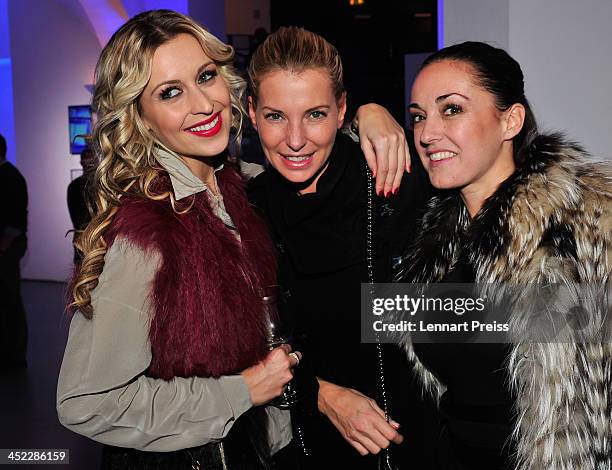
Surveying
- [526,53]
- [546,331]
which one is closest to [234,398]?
[546,331]

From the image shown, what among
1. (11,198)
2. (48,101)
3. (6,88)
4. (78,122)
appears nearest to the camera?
(11,198)

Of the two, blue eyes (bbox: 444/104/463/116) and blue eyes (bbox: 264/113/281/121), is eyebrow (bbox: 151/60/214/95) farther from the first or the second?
blue eyes (bbox: 444/104/463/116)

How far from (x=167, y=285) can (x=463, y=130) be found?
94 cm

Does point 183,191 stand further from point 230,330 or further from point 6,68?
point 6,68

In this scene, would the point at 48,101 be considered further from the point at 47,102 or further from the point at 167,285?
the point at 167,285

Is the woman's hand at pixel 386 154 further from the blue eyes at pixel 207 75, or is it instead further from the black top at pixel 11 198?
the black top at pixel 11 198

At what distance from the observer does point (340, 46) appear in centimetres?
1250

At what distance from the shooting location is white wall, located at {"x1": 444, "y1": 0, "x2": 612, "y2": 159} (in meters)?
2.62

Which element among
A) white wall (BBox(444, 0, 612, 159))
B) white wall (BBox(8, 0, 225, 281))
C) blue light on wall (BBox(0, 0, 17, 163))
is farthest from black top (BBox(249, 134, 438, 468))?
blue light on wall (BBox(0, 0, 17, 163))

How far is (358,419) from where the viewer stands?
6.54 ft

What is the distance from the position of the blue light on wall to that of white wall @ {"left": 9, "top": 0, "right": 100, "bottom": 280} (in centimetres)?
26

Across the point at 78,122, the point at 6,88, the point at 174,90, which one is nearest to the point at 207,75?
the point at 174,90

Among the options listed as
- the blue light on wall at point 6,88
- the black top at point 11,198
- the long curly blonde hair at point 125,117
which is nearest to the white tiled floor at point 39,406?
the black top at point 11,198

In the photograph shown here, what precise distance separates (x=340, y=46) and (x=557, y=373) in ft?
37.7
